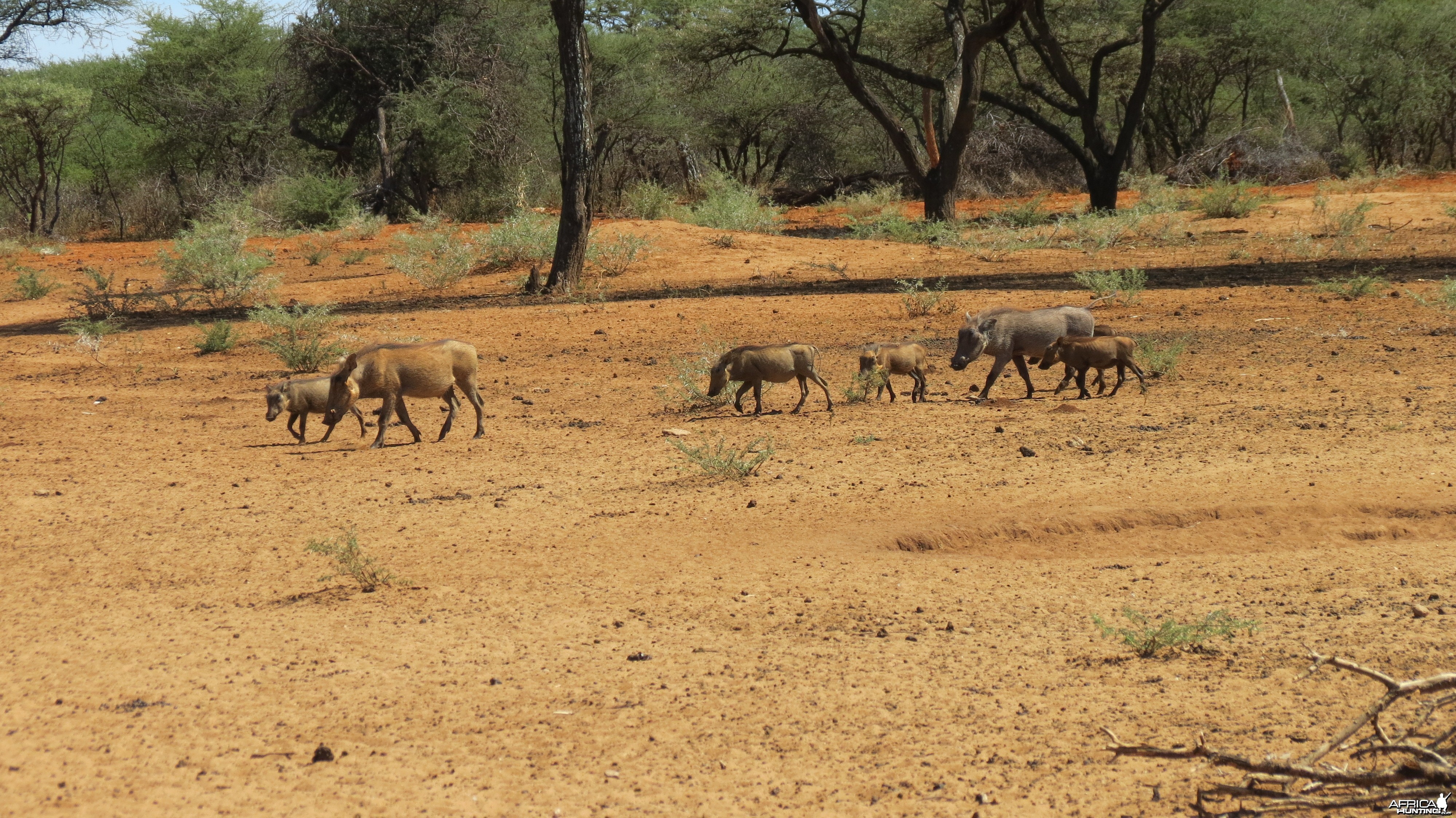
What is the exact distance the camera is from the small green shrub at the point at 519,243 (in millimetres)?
18438

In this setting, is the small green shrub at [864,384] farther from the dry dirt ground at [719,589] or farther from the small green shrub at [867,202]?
the small green shrub at [867,202]

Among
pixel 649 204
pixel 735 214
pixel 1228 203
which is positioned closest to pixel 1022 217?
pixel 1228 203

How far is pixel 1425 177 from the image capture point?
27.5 m

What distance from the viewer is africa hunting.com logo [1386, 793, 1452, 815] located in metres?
2.97

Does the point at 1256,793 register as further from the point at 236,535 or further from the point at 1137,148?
the point at 1137,148

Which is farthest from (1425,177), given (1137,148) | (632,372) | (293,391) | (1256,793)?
(1256,793)

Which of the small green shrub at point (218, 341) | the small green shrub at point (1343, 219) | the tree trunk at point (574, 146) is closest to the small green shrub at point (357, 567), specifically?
the small green shrub at point (218, 341)

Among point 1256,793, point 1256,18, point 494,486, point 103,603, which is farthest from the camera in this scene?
point 1256,18

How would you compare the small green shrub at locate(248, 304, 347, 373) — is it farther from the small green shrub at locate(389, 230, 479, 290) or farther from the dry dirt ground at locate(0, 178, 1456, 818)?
the small green shrub at locate(389, 230, 479, 290)

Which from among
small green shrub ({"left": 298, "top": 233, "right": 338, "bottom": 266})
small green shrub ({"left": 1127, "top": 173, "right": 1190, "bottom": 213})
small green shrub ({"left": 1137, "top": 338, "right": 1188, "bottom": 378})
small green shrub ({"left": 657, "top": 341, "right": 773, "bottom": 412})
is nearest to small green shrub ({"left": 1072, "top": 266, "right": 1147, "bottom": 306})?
small green shrub ({"left": 1137, "top": 338, "right": 1188, "bottom": 378})

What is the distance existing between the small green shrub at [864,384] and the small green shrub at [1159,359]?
2117mm

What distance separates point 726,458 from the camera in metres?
7.71

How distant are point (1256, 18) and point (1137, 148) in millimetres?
6363

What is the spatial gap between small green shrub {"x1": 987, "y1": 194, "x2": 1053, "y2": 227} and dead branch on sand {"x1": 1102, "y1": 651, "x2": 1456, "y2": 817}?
1855cm
